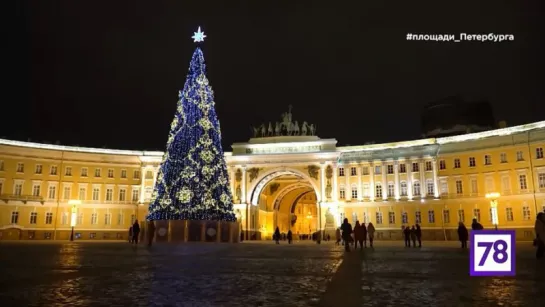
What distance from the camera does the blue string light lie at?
103 feet

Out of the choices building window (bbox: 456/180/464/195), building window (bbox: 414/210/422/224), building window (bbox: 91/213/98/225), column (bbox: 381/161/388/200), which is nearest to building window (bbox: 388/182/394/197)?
column (bbox: 381/161/388/200)

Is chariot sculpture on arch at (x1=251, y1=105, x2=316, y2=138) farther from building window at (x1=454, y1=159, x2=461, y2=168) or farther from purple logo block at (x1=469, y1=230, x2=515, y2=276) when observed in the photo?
purple logo block at (x1=469, y1=230, x2=515, y2=276)

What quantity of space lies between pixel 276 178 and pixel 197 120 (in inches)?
1527

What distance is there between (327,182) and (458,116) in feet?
106

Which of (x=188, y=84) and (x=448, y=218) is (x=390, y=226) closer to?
(x=448, y=218)

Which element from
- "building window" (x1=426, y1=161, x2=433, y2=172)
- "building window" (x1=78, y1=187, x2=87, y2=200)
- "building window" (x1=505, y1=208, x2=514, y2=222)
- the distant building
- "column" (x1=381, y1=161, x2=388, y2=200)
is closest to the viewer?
"building window" (x1=505, y1=208, x2=514, y2=222)

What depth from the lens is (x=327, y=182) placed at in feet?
211

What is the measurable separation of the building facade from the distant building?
22.4m

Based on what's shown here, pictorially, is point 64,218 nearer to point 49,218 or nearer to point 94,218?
point 49,218

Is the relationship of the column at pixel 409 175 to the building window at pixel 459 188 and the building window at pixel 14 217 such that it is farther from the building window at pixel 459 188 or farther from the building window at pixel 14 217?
the building window at pixel 14 217

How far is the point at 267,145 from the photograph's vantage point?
220 feet

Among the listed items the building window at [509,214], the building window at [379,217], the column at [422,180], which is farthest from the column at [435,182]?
the building window at [509,214]

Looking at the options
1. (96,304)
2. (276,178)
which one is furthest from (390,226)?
(96,304)

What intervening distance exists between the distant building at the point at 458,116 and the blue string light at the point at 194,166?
2239 inches
